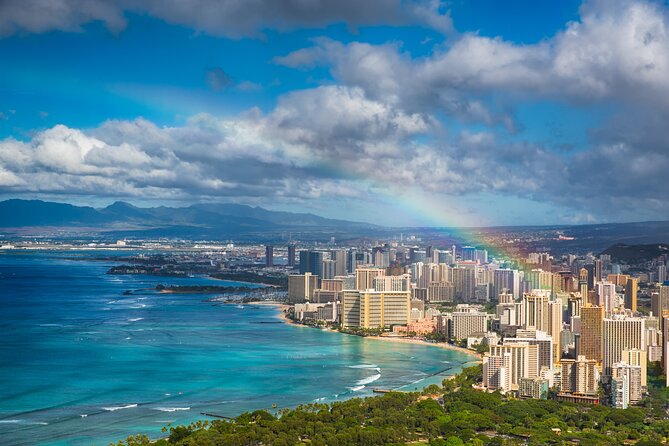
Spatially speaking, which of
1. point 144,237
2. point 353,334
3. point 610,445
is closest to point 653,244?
point 353,334

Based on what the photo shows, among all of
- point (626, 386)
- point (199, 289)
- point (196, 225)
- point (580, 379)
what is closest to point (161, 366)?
point (580, 379)

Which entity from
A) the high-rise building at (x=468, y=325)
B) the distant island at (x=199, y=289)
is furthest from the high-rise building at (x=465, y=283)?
the high-rise building at (x=468, y=325)

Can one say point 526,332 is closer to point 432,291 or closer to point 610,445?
point 610,445

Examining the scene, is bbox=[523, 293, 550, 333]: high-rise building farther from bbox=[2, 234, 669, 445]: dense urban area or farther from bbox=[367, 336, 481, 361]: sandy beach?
bbox=[367, 336, 481, 361]: sandy beach

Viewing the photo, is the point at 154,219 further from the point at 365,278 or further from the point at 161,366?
the point at 161,366

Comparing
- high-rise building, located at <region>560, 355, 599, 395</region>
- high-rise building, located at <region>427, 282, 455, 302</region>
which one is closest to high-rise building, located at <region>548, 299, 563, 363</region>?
high-rise building, located at <region>560, 355, 599, 395</region>

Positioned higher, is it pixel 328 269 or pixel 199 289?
pixel 328 269
